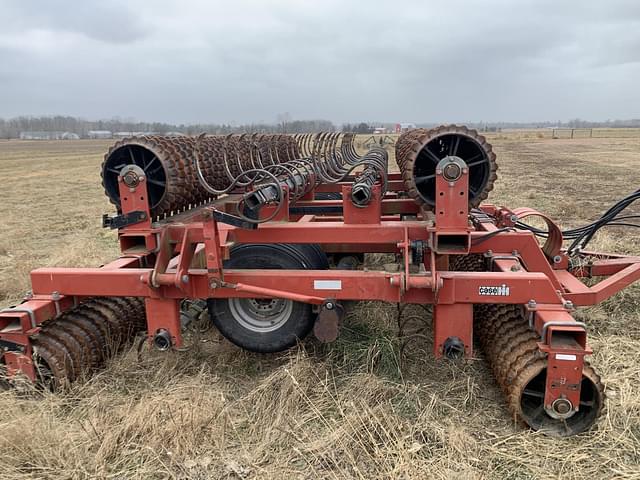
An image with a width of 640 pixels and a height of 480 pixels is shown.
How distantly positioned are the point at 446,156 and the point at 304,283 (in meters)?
1.31

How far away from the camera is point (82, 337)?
3.86 metres

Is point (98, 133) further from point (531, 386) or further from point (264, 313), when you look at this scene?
point (531, 386)

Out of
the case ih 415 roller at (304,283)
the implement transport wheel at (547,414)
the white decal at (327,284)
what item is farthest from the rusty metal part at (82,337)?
A: the implement transport wheel at (547,414)

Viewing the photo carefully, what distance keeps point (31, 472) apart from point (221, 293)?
1534mm

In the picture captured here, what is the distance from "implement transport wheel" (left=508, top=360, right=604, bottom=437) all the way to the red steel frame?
0.35 ft

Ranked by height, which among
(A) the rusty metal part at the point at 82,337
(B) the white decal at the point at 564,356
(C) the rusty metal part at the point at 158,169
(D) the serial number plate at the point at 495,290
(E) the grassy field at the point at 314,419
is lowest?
(E) the grassy field at the point at 314,419

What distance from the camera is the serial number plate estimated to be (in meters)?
3.45

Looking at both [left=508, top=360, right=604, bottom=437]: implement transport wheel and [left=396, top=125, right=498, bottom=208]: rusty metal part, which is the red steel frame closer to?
[left=508, top=360, right=604, bottom=437]: implement transport wheel

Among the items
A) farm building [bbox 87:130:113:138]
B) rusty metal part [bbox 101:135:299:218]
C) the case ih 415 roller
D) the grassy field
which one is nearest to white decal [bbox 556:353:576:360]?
the case ih 415 roller

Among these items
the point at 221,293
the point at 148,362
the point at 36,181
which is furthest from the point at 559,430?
the point at 36,181

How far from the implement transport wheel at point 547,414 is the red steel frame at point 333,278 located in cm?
11

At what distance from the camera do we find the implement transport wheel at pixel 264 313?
406cm

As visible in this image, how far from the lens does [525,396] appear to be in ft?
11.1

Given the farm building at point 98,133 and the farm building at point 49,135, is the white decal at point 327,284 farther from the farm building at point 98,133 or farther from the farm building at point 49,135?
the farm building at point 49,135
